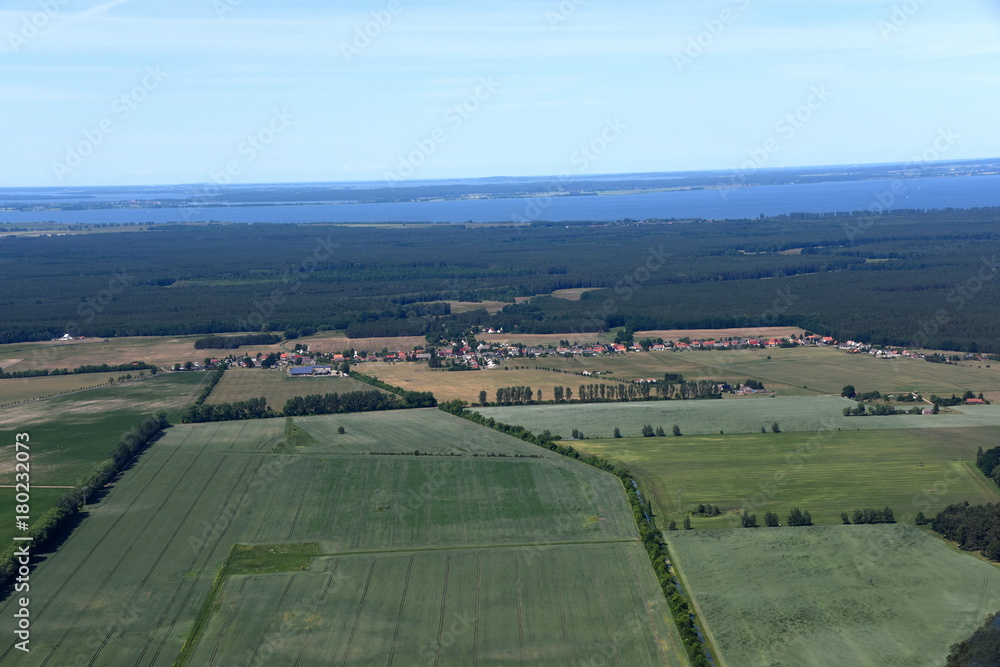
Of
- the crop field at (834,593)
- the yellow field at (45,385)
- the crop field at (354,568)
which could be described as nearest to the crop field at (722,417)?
the crop field at (354,568)

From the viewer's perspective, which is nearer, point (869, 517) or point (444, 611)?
point (444, 611)

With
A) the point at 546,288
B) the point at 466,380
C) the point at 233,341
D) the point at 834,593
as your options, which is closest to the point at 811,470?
the point at 834,593

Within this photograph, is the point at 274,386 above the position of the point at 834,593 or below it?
above

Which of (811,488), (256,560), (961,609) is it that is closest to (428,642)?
(256,560)

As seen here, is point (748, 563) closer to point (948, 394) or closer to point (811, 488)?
point (811, 488)

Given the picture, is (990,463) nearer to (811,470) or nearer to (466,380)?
(811,470)
